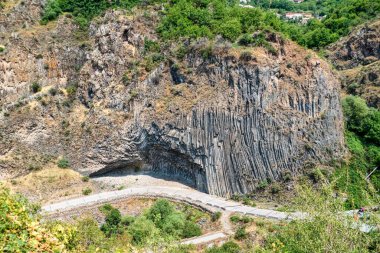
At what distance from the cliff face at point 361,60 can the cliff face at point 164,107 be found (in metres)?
5.25

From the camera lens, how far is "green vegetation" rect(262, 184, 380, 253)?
15438 millimetres

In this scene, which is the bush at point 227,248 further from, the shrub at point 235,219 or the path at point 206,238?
the shrub at point 235,219

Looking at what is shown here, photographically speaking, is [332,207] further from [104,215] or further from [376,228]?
[104,215]

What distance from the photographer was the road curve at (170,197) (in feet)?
102

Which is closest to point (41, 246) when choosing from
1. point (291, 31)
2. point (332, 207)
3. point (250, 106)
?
point (332, 207)

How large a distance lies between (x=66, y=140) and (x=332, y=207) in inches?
1061

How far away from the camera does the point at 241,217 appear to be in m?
29.5

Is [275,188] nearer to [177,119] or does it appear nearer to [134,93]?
[177,119]

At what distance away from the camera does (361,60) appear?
144 feet

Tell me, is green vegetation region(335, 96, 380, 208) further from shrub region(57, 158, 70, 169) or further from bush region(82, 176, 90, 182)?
shrub region(57, 158, 70, 169)

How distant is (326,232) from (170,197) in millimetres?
18938

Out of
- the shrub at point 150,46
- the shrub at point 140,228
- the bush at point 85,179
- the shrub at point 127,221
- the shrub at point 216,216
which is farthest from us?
the shrub at point 150,46

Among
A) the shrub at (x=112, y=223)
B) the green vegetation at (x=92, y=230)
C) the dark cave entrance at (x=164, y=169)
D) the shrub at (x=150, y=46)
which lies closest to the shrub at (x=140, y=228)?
the green vegetation at (x=92, y=230)

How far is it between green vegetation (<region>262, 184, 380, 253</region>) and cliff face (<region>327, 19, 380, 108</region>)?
908 inches
